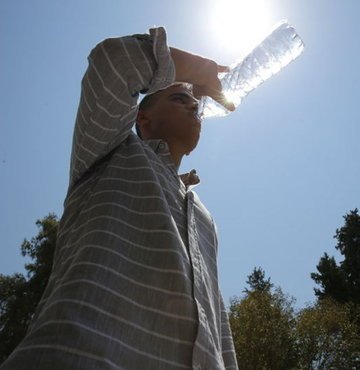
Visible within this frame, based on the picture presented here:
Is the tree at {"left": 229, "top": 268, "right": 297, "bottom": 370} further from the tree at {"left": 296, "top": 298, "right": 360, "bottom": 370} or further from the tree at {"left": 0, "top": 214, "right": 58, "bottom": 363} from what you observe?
the tree at {"left": 0, "top": 214, "right": 58, "bottom": 363}

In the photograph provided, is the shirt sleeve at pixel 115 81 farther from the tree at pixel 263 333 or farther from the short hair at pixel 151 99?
the tree at pixel 263 333

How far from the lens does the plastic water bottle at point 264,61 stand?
3266mm

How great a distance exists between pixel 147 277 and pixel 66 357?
33 cm

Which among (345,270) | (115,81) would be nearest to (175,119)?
(115,81)

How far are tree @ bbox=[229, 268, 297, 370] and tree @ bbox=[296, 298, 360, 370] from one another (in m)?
0.42

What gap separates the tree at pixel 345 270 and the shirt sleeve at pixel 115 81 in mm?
23119

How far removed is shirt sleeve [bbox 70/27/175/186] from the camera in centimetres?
148

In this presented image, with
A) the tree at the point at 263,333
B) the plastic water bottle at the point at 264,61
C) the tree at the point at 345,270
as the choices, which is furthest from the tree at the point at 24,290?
the tree at the point at 345,270

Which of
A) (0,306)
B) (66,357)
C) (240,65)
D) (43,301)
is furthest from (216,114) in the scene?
(0,306)

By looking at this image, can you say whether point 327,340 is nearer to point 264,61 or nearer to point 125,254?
point 264,61

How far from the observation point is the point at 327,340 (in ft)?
57.0

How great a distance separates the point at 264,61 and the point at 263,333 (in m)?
15.4

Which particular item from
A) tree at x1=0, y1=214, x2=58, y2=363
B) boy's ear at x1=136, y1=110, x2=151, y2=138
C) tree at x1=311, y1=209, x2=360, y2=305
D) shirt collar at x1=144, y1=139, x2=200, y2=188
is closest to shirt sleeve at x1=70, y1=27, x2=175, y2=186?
shirt collar at x1=144, y1=139, x2=200, y2=188

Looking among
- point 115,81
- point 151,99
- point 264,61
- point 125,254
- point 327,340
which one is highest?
point 327,340
